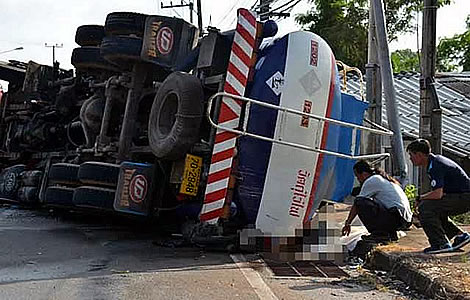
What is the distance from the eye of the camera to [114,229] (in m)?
10.1

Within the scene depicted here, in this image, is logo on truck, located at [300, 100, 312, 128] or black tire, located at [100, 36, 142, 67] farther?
black tire, located at [100, 36, 142, 67]

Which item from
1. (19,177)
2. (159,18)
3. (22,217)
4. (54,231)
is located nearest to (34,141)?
(19,177)

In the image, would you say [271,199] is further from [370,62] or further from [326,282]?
[370,62]

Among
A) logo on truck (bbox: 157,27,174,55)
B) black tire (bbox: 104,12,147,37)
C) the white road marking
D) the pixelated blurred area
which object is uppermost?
black tire (bbox: 104,12,147,37)

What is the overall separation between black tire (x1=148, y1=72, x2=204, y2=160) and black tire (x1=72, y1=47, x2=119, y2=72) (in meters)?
2.04

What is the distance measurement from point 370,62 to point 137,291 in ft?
24.3

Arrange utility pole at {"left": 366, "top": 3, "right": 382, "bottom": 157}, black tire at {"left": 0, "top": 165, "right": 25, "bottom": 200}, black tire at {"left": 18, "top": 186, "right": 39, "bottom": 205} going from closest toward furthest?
1. black tire at {"left": 18, "top": 186, "right": 39, "bottom": 205}
2. utility pole at {"left": 366, "top": 3, "right": 382, "bottom": 157}
3. black tire at {"left": 0, "top": 165, "right": 25, "bottom": 200}

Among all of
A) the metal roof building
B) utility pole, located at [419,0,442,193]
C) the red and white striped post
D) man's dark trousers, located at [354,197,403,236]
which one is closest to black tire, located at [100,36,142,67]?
the red and white striped post

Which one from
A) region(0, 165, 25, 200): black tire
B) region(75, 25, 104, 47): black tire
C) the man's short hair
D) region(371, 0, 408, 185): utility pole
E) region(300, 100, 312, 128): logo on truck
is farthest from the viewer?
region(0, 165, 25, 200): black tire

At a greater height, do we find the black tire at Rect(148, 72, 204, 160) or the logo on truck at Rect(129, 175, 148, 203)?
the black tire at Rect(148, 72, 204, 160)

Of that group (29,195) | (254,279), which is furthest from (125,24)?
(254,279)

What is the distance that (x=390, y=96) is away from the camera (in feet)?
Result: 34.6

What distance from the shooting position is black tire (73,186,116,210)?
28.0ft

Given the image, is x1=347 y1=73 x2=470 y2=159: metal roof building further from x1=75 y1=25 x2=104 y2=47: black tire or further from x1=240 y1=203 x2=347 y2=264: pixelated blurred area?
x1=240 y1=203 x2=347 y2=264: pixelated blurred area
